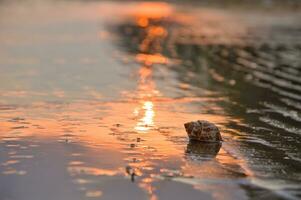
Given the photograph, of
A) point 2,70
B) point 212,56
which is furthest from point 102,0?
point 2,70

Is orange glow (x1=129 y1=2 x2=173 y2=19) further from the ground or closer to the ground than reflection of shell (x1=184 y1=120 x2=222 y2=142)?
further from the ground

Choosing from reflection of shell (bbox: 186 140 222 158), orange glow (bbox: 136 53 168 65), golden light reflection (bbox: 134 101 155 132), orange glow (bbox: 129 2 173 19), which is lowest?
reflection of shell (bbox: 186 140 222 158)

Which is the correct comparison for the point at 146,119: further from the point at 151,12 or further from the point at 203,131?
the point at 151,12

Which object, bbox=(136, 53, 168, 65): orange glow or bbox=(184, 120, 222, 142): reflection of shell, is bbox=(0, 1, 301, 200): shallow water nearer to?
bbox=(136, 53, 168, 65): orange glow

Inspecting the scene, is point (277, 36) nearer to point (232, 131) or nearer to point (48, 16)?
point (48, 16)

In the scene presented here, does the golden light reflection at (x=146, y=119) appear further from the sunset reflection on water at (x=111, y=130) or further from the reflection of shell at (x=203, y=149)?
the reflection of shell at (x=203, y=149)

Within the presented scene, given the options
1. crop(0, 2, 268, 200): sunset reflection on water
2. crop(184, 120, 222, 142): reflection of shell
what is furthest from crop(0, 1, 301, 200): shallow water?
crop(184, 120, 222, 142): reflection of shell

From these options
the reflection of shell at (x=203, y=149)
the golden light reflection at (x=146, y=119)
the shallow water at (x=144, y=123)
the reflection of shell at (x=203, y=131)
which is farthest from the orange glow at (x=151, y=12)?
the reflection of shell at (x=203, y=149)

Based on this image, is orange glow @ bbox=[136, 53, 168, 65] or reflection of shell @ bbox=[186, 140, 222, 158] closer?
reflection of shell @ bbox=[186, 140, 222, 158]
